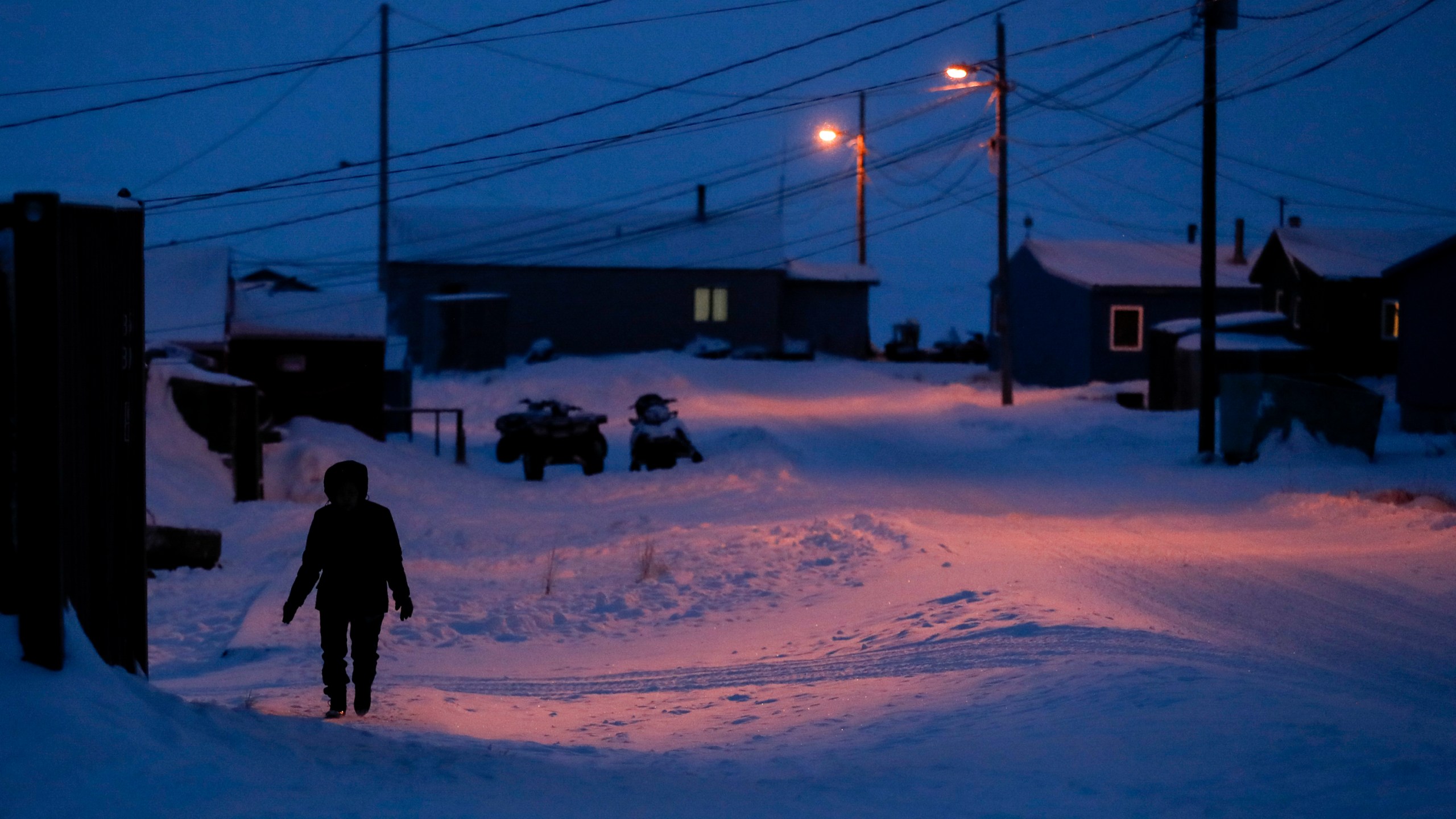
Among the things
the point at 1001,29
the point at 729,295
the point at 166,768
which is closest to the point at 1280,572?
the point at 166,768

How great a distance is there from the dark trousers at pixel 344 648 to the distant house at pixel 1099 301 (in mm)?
35182

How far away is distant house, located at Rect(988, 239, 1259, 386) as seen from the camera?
43031mm

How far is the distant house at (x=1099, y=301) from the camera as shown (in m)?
43.0

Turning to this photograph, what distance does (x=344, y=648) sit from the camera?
716cm

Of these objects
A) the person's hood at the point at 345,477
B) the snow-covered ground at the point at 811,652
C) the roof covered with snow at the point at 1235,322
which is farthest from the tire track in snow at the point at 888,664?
the roof covered with snow at the point at 1235,322

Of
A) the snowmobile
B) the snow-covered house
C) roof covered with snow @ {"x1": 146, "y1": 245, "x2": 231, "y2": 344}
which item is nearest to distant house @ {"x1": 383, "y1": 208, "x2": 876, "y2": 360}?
the snow-covered house

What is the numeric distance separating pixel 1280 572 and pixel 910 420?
67.3 feet

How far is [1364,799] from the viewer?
5.07 metres

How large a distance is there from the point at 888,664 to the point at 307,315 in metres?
19.5

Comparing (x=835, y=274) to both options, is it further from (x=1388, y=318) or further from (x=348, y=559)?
(x=348, y=559)

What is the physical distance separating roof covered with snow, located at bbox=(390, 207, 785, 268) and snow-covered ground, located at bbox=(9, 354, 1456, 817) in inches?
1301

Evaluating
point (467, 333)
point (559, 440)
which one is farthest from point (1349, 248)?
point (467, 333)

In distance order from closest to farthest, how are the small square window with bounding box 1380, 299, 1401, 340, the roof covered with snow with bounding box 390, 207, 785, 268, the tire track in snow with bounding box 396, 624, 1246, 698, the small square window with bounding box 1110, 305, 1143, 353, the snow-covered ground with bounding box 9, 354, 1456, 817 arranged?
1. the snow-covered ground with bounding box 9, 354, 1456, 817
2. the tire track in snow with bounding box 396, 624, 1246, 698
3. the small square window with bounding box 1380, 299, 1401, 340
4. the small square window with bounding box 1110, 305, 1143, 353
5. the roof covered with snow with bounding box 390, 207, 785, 268

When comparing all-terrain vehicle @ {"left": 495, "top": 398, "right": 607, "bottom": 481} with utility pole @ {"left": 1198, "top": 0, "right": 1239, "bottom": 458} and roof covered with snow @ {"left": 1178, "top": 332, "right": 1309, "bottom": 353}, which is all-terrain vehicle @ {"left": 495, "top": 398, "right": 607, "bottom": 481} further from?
roof covered with snow @ {"left": 1178, "top": 332, "right": 1309, "bottom": 353}
